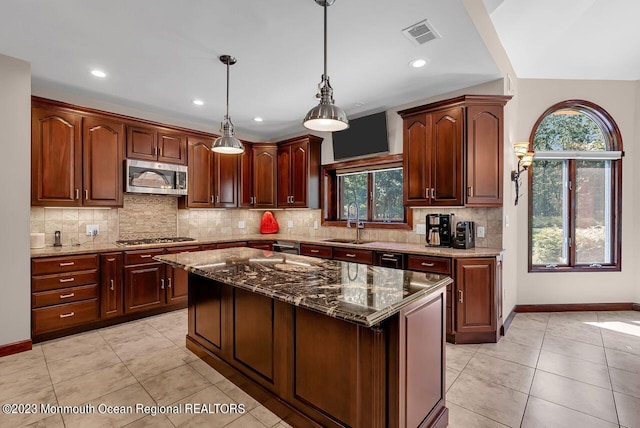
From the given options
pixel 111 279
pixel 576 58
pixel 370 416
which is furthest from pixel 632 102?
pixel 111 279

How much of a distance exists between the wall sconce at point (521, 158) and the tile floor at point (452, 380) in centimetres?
174

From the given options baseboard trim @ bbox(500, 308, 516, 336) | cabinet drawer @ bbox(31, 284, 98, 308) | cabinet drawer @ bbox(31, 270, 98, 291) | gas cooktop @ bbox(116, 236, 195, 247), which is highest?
gas cooktop @ bbox(116, 236, 195, 247)

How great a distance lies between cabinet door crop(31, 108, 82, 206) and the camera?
126 inches

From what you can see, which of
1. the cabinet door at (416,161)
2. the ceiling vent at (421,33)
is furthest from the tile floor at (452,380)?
the ceiling vent at (421,33)

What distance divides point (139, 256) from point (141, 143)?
4.82 ft

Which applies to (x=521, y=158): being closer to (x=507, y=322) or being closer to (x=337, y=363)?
(x=507, y=322)

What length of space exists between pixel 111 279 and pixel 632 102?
688 centimetres

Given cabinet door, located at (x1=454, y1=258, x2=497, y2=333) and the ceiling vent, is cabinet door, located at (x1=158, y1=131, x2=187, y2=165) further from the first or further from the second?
cabinet door, located at (x1=454, y1=258, x2=497, y2=333)

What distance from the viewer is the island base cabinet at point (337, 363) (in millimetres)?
1494

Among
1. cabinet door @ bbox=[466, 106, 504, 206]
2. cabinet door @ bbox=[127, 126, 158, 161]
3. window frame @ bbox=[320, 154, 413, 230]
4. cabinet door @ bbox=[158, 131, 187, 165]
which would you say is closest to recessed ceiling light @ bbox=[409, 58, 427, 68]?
cabinet door @ bbox=[466, 106, 504, 206]

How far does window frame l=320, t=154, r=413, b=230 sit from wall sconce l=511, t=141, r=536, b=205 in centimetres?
128

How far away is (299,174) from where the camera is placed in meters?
4.95

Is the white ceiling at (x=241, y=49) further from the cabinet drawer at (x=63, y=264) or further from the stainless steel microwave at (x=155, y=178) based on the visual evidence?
the cabinet drawer at (x=63, y=264)

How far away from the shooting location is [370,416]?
150 cm
